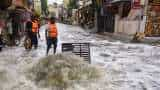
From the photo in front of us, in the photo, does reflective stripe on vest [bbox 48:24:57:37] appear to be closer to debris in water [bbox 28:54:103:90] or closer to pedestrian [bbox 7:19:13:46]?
debris in water [bbox 28:54:103:90]

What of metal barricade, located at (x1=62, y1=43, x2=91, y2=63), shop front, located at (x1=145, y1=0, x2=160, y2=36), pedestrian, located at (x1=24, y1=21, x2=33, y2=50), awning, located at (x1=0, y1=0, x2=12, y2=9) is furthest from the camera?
shop front, located at (x1=145, y1=0, x2=160, y2=36)

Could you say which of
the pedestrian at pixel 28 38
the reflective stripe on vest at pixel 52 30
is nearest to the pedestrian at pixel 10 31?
the pedestrian at pixel 28 38

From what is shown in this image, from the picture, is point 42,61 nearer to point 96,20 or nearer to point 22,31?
point 22,31

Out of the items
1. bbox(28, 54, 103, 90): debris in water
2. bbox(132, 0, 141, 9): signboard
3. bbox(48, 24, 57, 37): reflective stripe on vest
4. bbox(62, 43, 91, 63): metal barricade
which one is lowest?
bbox(28, 54, 103, 90): debris in water

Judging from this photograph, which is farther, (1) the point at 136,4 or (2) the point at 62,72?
(1) the point at 136,4

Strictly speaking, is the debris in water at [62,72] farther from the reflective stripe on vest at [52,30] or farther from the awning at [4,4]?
the awning at [4,4]

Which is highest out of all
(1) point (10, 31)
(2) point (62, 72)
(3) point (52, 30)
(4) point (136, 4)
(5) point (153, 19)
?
(4) point (136, 4)

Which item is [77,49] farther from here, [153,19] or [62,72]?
[153,19]

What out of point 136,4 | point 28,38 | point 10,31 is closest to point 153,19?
point 136,4

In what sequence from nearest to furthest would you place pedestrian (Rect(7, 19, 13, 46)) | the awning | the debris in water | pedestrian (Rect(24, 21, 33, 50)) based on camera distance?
the debris in water → pedestrian (Rect(24, 21, 33, 50)) → pedestrian (Rect(7, 19, 13, 46)) → the awning

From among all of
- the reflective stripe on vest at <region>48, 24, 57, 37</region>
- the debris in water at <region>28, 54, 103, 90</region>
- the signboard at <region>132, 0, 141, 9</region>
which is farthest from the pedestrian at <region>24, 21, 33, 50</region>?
the signboard at <region>132, 0, 141, 9</region>

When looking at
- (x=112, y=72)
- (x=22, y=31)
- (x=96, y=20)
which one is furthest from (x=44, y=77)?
Answer: (x=96, y=20)

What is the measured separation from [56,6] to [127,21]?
9471cm

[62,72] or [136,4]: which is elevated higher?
[136,4]
